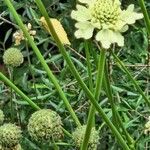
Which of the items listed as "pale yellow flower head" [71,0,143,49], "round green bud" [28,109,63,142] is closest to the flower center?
"pale yellow flower head" [71,0,143,49]

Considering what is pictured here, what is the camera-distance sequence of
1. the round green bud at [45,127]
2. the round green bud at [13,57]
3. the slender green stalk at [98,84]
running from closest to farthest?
the slender green stalk at [98,84] → the round green bud at [45,127] → the round green bud at [13,57]

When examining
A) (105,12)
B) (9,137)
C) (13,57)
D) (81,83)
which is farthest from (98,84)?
(13,57)

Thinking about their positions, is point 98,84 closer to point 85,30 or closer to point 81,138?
point 85,30

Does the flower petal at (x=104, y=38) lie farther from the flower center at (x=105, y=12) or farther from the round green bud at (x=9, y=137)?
the round green bud at (x=9, y=137)

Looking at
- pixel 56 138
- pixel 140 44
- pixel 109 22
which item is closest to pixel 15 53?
pixel 56 138

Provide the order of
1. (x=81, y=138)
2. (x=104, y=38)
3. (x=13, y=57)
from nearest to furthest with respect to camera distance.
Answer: (x=104, y=38) < (x=81, y=138) < (x=13, y=57)

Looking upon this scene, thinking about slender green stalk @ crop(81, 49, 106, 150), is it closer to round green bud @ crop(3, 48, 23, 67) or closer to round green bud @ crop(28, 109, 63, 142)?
round green bud @ crop(28, 109, 63, 142)

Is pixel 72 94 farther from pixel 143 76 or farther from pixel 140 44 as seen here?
pixel 140 44

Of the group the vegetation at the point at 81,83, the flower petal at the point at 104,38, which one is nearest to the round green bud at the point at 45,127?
the vegetation at the point at 81,83
